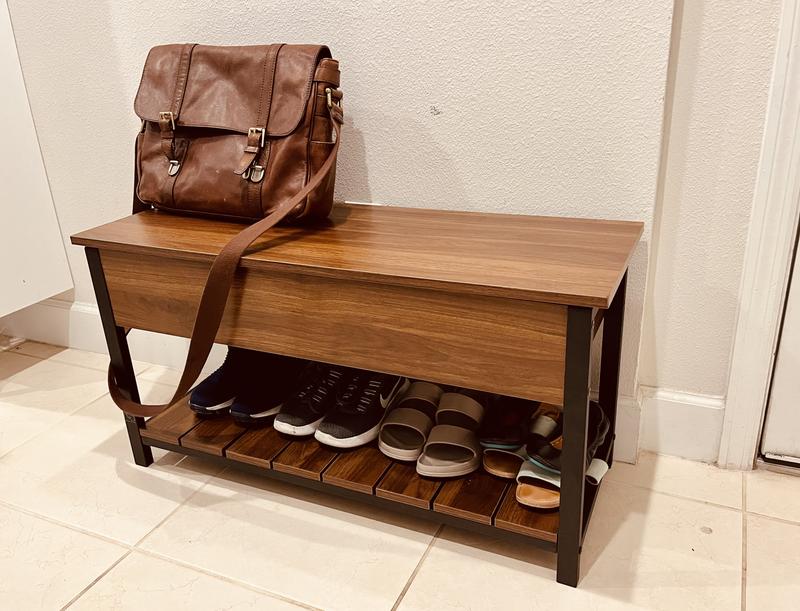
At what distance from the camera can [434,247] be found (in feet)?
3.10

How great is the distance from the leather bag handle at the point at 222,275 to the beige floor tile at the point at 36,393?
0.47 meters

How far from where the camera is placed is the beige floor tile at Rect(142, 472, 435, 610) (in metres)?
0.95

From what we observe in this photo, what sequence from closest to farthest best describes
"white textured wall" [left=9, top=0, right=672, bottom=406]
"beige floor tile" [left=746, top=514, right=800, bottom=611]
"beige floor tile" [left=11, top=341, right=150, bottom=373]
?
"beige floor tile" [left=746, top=514, right=800, bottom=611], "white textured wall" [left=9, top=0, right=672, bottom=406], "beige floor tile" [left=11, top=341, right=150, bottom=373]

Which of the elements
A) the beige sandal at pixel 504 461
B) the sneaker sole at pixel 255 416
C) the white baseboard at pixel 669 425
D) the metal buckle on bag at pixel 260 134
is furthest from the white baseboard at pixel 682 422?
the metal buckle on bag at pixel 260 134

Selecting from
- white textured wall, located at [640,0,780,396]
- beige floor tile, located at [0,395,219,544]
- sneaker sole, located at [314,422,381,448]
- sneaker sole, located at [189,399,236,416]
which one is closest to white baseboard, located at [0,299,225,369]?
beige floor tile, located at [0,395,219,544]

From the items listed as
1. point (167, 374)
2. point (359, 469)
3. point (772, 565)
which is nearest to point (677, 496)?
point (772, 565)

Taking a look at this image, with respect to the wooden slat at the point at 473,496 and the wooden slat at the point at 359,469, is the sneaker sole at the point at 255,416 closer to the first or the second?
the wooden slat at the point at 359,469

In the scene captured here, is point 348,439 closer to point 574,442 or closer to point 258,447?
point 258,447

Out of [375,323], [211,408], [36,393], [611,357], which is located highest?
[375,323]

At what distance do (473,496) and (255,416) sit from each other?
0.41 meters

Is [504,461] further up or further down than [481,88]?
further down

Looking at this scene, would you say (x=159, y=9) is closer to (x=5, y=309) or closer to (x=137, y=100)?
(x=137, y=100)

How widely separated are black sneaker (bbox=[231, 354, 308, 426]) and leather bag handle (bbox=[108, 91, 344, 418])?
154mm

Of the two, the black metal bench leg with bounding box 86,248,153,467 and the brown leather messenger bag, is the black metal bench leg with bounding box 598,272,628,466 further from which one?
the black metal bench leg with bounding box 86,248,153,467
